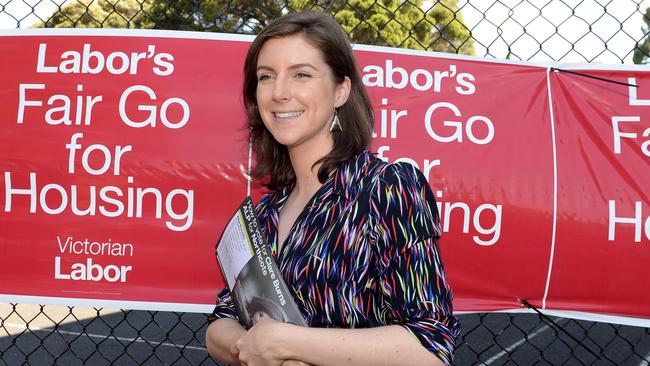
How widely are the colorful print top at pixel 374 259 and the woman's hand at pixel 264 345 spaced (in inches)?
4.8

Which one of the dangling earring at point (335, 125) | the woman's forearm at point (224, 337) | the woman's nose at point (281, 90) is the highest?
the woman's nose at point (281, 90)

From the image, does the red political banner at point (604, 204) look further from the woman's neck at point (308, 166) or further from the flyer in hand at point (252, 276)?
the flyer in hand at point (252, 276)

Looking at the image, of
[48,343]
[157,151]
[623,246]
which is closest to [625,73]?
[623,246]

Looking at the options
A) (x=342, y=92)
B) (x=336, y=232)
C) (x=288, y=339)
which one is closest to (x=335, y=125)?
(x=342, y=92)

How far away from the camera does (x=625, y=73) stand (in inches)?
102

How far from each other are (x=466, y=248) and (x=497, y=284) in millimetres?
192

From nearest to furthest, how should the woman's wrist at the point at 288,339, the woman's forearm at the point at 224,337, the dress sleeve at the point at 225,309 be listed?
1. the woman's wrist at the point at 288,339
2. the woman's forearm at the point at 224,337
3. the dress sleeve at the point at 225,309

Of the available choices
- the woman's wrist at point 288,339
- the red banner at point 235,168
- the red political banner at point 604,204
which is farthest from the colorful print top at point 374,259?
the red political banner at point 604,204

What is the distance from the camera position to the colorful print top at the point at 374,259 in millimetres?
1310

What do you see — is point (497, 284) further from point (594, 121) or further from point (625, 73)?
point (625, 73)

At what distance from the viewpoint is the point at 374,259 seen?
53.6 inches

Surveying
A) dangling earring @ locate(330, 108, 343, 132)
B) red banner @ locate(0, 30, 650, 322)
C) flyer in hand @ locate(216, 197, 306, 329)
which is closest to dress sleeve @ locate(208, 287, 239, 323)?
flyer in hand @ locate(216, 197, 306, 329)

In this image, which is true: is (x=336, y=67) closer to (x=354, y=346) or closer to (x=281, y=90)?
(x=281, y=90)

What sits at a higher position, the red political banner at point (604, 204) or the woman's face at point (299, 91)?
the woman's face at point (299, 91)
